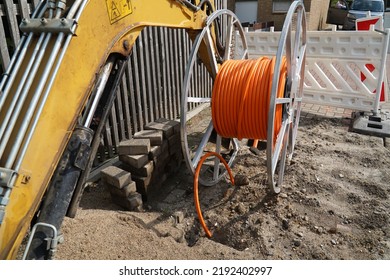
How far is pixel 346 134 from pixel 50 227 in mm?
4654

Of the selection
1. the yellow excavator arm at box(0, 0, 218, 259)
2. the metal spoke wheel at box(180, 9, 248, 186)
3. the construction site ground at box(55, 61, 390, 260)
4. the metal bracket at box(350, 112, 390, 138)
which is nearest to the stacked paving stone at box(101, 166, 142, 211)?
the construction site ground at box(55, 61, 390, 260)

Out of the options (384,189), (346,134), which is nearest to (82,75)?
(384,189)

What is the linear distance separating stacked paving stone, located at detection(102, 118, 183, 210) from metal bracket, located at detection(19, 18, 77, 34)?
185 cm

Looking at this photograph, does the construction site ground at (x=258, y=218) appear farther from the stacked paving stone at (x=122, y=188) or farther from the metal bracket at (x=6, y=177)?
the metal bracket at (x=6, y=177)

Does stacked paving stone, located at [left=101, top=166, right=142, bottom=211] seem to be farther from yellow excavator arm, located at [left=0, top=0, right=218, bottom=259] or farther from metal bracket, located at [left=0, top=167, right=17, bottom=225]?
metal bracket, located at [left=0, top=167, right=17, bottom=225]

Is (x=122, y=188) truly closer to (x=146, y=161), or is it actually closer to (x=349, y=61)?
(x=146, y=161)

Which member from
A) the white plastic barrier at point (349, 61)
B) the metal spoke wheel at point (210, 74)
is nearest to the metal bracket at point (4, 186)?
the metal spoke wheel at point (210, 74)

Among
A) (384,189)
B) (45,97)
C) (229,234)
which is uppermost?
(45,97)

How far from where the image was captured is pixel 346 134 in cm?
497

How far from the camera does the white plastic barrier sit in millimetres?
5109

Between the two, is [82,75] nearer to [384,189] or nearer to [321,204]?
[321,204]

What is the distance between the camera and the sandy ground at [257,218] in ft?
8.83

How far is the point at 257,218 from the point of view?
3135mm

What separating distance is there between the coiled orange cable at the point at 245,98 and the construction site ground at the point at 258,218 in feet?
2.59
